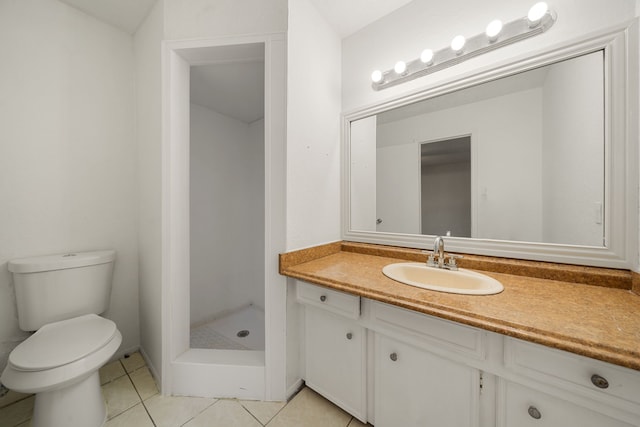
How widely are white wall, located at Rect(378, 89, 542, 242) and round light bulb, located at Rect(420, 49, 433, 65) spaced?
0.92 feet

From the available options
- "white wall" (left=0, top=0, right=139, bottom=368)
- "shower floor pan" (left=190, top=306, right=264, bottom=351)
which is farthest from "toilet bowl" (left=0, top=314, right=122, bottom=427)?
"shower floor pan" (left=190, top=306, right=264, bottom=351)

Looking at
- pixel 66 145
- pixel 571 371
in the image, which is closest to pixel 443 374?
pixel 571 371

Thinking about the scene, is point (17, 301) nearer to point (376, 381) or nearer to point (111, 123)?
point (111, 123)

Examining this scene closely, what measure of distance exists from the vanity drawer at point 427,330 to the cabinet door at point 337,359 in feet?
0.53

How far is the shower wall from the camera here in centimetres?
209

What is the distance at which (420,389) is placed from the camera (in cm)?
86

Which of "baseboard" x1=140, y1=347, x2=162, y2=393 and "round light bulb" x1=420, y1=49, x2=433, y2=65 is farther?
"baseboard" x1=140, y1=347, x2=162, y2=393

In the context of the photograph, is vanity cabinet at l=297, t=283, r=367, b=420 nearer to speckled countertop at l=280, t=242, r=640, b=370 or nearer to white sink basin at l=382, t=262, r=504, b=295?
speckled countertop at l=280, t=242, r=640, b=370

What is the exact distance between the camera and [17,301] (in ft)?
3.79

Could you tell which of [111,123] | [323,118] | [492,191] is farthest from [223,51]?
[492,191]

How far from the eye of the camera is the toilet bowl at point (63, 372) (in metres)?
0.88

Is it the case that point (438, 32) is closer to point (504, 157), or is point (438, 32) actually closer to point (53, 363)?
point (504, 157)

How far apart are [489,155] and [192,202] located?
7.45 feet

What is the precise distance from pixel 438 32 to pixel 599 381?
160 centimetres
